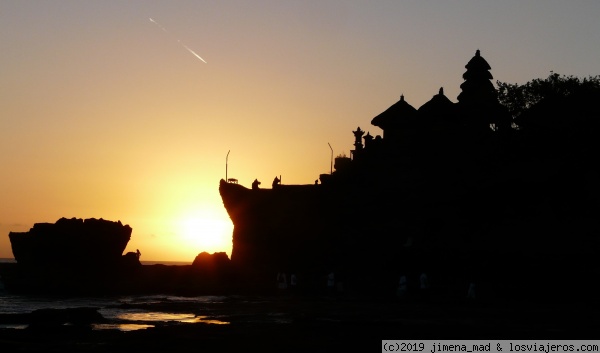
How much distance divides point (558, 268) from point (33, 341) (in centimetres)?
3290

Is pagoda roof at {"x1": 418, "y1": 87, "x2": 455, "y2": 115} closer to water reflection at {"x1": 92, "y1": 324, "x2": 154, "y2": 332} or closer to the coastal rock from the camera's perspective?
water reflection at {"x1": 92, "y1": 324, "x2": 154, "y2": 332}

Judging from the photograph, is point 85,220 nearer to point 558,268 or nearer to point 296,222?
point 296,222

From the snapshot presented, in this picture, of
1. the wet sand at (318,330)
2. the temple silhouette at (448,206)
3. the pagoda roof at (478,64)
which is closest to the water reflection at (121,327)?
the wet sand at (318,330)

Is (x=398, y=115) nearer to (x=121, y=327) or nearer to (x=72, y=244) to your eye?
(x=121, y=327)

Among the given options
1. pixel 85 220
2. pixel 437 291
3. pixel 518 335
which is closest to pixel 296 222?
pixel 437 291

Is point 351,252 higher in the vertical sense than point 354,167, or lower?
lower

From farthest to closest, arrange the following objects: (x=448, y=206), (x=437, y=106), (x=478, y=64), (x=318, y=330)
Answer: (x=478, y=64)
(x=437, y=106)
(x=448, y=206)
(x=318, y=330)

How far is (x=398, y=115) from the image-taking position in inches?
2505

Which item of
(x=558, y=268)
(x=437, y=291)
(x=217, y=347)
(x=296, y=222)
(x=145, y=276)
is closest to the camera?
(x=217, y=347)

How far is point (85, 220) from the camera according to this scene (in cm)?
9019

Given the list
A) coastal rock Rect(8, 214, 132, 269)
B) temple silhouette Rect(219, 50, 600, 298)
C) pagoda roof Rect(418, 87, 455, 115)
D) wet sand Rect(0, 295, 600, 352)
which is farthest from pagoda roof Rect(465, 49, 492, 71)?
coastal rock Rect(8, 214, 132, 269)

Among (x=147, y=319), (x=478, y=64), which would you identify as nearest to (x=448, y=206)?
(x=478, y=64)

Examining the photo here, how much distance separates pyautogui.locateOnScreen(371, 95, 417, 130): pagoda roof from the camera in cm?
6322

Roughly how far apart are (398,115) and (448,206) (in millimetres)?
10163
